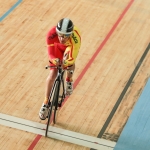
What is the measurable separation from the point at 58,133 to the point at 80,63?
1693 mm

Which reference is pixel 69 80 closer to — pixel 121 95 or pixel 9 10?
pixel 121 95

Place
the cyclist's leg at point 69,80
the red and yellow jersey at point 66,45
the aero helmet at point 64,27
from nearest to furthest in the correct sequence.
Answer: the aero helmet at point 64,27
the red and yellow jersey at point 66,45
the cyclist's leg at point 69,80

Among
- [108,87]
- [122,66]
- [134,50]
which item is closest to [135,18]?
[134,50]

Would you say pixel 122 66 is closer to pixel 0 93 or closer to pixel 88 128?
pixel 88 128

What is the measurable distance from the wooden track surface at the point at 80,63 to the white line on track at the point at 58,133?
8 cm

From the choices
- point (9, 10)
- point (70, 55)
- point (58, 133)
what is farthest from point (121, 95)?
point (9, 10)

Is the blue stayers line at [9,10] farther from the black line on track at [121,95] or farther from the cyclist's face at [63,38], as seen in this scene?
the cyclist's face at [63,38]

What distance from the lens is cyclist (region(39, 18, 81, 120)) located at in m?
5.30

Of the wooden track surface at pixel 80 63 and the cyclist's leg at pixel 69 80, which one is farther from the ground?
the cyclist's leg at pixel 69 80

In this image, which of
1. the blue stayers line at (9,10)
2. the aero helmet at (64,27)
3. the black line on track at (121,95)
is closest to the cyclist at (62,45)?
the aero helmet at (64,27)

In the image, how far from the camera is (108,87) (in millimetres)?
6910

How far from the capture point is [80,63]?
24.3 ft

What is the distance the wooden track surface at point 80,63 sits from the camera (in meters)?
6.30

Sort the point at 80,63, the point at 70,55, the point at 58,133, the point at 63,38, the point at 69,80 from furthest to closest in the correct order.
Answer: the point at 80,63 < the point at 69,80 < the point at 58,133 < the point at 70,55 < the point at 63,38
